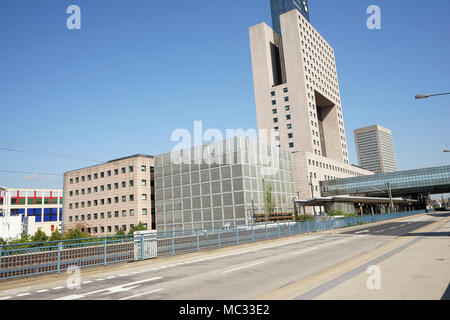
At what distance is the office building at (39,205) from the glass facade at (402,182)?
84.0 m

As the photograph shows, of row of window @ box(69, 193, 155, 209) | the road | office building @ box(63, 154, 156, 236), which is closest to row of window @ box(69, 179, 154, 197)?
office building @ box(63, 154, 156, 236)

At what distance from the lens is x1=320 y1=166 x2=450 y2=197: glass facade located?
86.3 meters

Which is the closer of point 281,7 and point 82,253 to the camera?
point 82,253

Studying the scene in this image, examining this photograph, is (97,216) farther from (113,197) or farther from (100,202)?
(113,197)

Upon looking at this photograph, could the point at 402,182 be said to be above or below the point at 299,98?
below

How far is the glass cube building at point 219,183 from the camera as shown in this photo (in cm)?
5466

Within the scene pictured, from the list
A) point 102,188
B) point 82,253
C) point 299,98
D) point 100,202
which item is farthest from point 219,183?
point 299,98

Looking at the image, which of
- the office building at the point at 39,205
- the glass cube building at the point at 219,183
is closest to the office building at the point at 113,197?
the glass cube building at the point at 219,183

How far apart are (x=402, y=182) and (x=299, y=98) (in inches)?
1456

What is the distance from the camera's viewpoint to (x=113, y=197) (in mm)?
70188

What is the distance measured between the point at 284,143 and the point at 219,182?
38245 millimetres

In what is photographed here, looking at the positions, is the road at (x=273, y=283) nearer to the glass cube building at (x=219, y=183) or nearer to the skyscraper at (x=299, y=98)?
the glass cube building at (x=219, y=183)

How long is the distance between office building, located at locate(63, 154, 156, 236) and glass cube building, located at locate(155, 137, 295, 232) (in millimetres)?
3670
